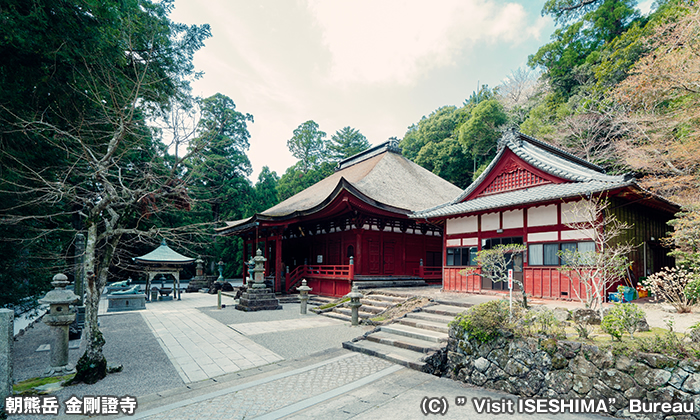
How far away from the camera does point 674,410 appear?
4066 millimetres

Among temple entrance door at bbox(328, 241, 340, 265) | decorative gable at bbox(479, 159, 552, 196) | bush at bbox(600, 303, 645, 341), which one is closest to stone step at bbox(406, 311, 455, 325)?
bush at bbox(600, 303, 645, 341)

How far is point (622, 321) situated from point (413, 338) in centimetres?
387

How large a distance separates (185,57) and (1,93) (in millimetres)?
4390

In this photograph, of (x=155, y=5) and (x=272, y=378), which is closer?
(x=272, y=378)

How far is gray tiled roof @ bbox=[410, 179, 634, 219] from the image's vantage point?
8.73 metres

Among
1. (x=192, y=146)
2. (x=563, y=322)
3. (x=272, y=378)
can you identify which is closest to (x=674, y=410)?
(x=563, y=322)

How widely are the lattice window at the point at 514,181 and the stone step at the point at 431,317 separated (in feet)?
20.0

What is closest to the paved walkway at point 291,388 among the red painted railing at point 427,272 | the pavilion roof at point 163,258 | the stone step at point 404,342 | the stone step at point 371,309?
the stone step at point 404,342

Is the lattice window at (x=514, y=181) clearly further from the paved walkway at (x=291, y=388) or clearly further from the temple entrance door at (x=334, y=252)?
the paved walkway at (x=291, y=388)

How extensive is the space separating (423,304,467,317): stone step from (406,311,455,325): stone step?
0.30 feet

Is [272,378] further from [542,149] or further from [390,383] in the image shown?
[542,149]

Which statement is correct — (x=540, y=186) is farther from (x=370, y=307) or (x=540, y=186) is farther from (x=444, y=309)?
(x=370, y=307)

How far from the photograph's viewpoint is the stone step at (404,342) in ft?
22.1

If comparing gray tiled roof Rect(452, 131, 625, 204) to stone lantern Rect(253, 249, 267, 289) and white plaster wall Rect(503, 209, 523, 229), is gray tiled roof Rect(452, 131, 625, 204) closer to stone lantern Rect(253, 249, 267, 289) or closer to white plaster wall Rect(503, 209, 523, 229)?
white plaster wall Rect(503, 209, 523, 229)
